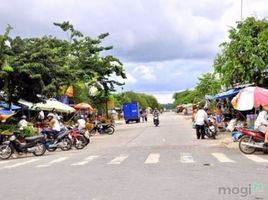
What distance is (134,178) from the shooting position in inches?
486

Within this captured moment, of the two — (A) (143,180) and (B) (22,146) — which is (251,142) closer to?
(A) (143,180)

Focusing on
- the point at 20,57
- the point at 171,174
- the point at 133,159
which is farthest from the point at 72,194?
the point at 20,57

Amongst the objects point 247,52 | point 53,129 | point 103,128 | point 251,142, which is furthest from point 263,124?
point 103,128

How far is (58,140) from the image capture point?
2509cm

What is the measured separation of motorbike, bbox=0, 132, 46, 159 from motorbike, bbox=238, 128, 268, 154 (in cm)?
845

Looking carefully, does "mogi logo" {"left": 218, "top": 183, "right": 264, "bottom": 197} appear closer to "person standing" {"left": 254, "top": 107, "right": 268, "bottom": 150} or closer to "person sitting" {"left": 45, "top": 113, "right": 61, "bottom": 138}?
"person standing" {"left": 254, "top": 107, "right": 268, "bottom": 150}

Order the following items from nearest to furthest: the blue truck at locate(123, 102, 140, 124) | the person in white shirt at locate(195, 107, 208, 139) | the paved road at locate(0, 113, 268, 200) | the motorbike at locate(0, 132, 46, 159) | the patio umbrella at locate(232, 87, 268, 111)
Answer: the paved road at locate(0, 113, 268, 200)
the motorbike at locate(0, 132, 46, 159)
the patio umbrella at locate(232, 87, 268, 111)
the person in white shirt at locate(195, 107, 208, 139)
the blue truck at locate(123, 102, 140, 124)

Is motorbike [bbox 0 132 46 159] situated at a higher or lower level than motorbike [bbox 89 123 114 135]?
lower

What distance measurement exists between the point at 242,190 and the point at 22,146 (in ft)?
44.8

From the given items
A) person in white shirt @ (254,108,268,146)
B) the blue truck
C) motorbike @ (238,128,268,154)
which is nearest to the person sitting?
motorbike @ (238,128,268,154)

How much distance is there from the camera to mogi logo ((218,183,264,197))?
32.1ft

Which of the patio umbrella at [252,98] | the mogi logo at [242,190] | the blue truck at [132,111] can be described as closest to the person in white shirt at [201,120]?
the patio umbrella at [252,98]

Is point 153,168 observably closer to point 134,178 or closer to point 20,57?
point 134,178

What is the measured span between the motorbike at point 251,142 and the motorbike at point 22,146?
8454mm
